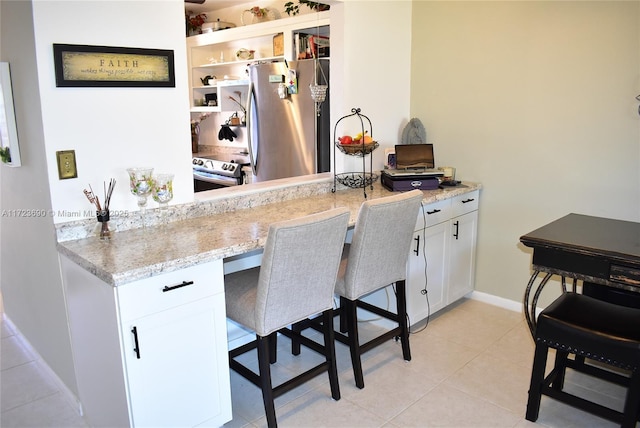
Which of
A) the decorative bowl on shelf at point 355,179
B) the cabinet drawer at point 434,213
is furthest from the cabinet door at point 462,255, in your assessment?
the decorative bowl on shelf at point 355,179

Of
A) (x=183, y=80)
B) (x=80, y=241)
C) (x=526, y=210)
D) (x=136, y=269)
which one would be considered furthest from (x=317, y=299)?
(x=526, y=210)

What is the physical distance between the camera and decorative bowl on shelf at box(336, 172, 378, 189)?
3.33 m

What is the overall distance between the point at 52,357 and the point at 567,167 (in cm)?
320

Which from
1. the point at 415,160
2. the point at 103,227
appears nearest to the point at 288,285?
the point at 103,227

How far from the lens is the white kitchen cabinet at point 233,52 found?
4.14 metres

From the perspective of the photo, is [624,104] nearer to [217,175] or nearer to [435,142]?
[435,142]

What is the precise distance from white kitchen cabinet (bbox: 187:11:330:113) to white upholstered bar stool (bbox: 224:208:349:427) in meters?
2.20

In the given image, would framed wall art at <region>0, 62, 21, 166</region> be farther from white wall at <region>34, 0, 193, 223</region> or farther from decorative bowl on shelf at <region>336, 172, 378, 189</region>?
decorative bowl on shelf at <region>336, 172, 378, 189</region>

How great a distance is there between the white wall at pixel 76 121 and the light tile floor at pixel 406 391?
0.27 meters

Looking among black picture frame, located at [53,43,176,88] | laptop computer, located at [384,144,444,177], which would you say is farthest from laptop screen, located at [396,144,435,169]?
black picture frame, located at [53,43,176,88]

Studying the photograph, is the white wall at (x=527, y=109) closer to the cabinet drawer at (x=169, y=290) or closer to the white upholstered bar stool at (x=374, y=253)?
the white upholstered bar stool at (x=374, y=253)

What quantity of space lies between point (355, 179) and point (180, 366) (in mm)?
1778

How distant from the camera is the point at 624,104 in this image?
9.46ft

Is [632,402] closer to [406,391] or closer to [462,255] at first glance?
[406,391]
